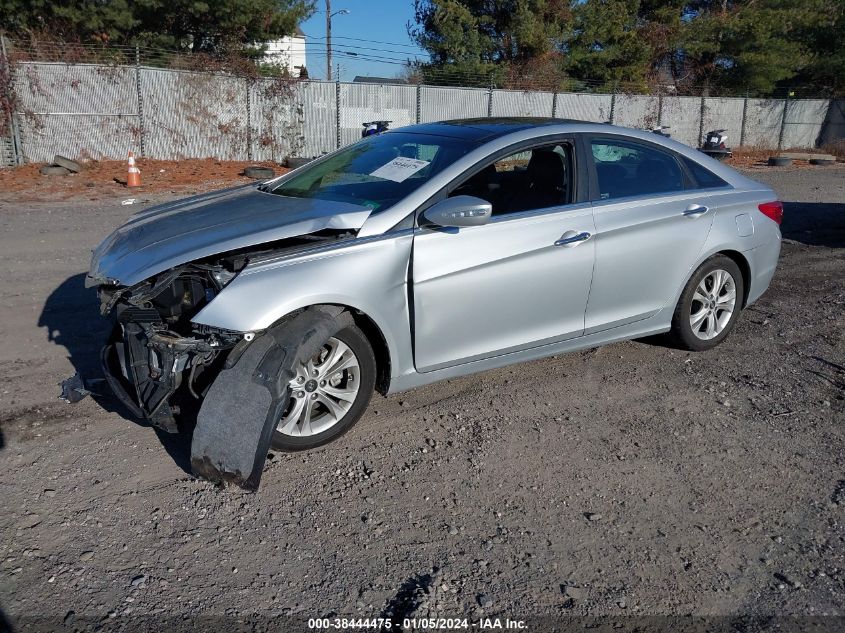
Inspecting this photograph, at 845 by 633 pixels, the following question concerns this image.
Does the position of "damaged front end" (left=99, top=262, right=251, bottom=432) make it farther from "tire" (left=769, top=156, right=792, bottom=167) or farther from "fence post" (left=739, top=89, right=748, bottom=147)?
"fence post" (left=739, top=89, right=748, bottom=147)

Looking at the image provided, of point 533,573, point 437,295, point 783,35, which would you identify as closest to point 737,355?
point 437,295

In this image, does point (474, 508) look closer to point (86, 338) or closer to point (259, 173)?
point (86, 338)

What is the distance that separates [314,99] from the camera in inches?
885

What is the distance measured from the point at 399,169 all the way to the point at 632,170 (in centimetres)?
167

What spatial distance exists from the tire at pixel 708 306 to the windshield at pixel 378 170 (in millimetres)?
2024

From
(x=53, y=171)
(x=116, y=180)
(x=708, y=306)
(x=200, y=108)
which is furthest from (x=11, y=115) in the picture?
(x=708, y=306)

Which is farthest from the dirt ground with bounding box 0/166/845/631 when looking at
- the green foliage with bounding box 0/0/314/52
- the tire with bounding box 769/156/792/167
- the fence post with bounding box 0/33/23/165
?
the tire with bounding box 769/156/792/167

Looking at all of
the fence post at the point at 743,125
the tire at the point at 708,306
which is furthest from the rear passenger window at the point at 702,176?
the fence post at the point at 743,125

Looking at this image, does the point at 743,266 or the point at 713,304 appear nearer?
the point at 713,304

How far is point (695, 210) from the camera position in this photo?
5.35 meters

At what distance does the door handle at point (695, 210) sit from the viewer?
532 cm

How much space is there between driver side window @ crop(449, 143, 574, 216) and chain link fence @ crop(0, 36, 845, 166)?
17176mm

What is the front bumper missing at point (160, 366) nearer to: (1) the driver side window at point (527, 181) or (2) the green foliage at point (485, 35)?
(1) the driver side window at point (527, 181)

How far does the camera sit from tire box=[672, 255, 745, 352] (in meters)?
5.50
